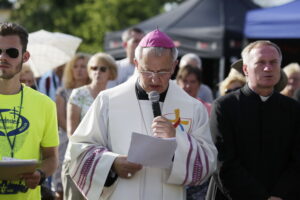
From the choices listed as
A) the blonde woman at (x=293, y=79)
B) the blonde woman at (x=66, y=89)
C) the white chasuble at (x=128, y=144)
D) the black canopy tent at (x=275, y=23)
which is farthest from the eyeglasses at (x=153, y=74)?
the black canopy tent at (x=275, y=23)

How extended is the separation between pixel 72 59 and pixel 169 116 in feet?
12.3

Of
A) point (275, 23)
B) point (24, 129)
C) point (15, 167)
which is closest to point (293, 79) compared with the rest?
point (275, 23)

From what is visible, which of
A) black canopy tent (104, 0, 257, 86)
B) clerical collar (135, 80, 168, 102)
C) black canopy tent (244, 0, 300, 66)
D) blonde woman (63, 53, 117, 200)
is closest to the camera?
clerical collar (135, 80, 168, 102)

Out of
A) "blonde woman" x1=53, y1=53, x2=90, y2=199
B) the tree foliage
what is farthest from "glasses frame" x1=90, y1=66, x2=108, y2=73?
the tree foliage

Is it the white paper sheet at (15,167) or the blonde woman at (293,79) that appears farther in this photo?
the blonde woman at (293,79)

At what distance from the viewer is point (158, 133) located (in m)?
3.97

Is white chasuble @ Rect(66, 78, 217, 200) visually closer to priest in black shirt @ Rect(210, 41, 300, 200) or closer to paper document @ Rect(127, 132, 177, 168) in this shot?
paper document @ Rect(127, 132, 177, 168)

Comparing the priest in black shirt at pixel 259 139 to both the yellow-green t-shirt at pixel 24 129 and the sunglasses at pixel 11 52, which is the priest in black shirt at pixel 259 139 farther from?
the sunglasses at pixel 11 52

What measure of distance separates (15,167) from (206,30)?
8.92 meters

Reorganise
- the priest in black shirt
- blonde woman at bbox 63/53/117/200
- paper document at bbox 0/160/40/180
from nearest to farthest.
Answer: paper document at bbox 0/160/40/180, the priest in black shirt, blonde woman at bbox 63/53/117/200

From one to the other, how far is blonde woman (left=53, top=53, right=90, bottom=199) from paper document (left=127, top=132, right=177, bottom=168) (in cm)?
334

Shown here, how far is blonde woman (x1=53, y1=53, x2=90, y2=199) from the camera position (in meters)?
7.27

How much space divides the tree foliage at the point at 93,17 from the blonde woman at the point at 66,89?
21102 mm

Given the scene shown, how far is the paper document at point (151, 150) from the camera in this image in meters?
3.92
